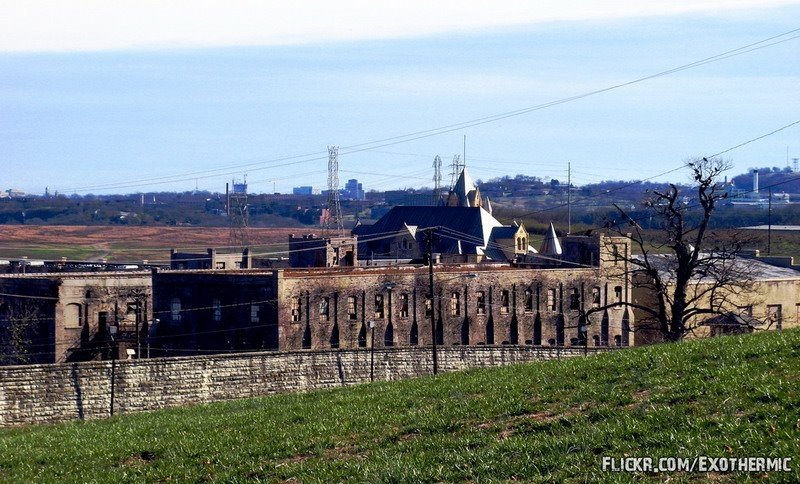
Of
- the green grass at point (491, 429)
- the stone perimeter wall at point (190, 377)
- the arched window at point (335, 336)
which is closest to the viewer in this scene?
the green grass at point (491, 429)

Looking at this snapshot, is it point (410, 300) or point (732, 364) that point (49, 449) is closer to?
point (732, 364)

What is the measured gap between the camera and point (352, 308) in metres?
71.3

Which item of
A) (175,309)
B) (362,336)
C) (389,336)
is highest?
(175,309)

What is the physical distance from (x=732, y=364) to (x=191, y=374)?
29903 mm

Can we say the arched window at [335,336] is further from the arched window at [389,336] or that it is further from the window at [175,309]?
the window at [175,309]

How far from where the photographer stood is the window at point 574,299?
277 feet

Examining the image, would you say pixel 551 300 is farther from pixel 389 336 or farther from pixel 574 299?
pixel 389 336

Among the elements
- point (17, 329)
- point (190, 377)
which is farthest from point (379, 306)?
point (190, 377)

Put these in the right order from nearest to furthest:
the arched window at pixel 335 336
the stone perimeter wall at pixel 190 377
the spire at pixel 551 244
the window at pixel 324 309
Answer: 1. the stone perimeter wall at pixel 190 377
2. the window at pixel 324 309
3. the arched window at pixel 335 336
4. the spire at pixel 551 244

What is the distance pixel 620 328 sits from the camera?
289 feet

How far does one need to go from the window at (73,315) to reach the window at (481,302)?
84.0ft

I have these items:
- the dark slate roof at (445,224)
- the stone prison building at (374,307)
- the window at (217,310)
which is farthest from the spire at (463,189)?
the window at (217,310)

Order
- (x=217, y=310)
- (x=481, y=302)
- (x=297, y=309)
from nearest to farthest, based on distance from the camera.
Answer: (x=297, y=309)
(x=217, y=310)
(x=481, y=302)

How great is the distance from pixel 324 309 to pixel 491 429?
51408 mm
